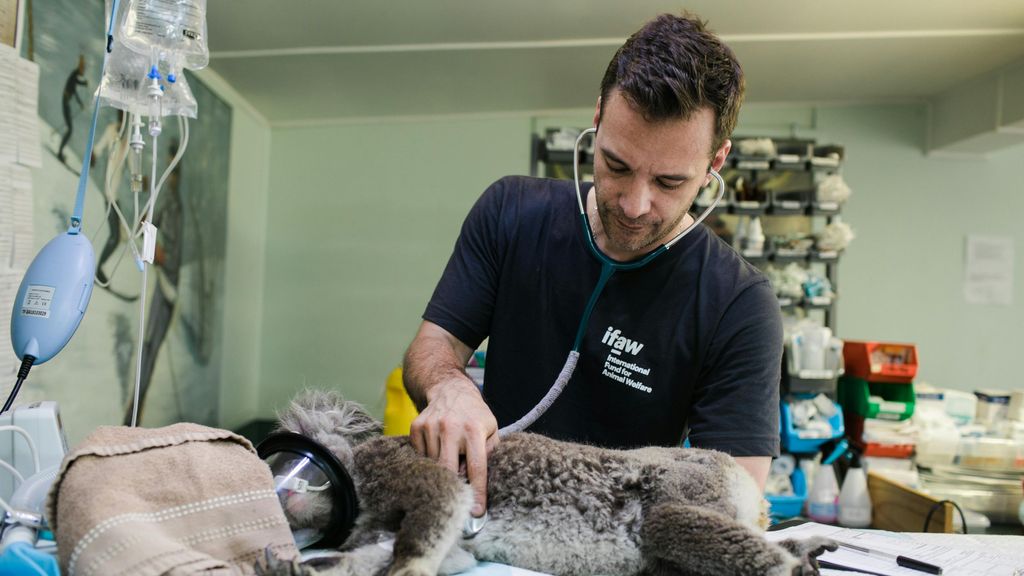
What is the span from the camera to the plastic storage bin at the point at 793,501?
3.60m

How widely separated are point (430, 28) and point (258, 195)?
79.1 inches

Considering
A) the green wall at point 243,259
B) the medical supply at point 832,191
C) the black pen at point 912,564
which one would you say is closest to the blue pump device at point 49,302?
the black pen at point 912,564

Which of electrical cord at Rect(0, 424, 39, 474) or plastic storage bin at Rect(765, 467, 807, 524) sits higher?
electrical cord at Rect(0, 424, 39, 474)

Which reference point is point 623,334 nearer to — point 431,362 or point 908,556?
point 431,362

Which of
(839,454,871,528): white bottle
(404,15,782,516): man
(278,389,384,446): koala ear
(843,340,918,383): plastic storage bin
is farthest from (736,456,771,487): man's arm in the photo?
(843,340,918,383): plastic storage bin

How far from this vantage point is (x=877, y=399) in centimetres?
374

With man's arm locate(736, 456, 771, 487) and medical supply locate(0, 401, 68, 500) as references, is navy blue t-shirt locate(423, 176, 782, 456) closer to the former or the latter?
man's arm locate(736, 456, 771, 487)

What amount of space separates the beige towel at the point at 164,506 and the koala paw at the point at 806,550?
0.59 metres

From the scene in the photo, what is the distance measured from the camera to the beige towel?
2.04 feet

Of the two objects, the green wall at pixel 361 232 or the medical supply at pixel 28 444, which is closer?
the medical supply at pixel 28 444

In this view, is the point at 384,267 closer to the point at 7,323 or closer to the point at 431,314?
the point at 7,323

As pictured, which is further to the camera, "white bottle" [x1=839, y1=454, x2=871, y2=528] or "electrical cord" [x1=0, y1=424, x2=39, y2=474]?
"white bottle" [x1=839, y1=454, x2=871, y2=528]

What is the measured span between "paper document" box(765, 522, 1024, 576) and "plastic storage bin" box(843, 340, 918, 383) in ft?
8.73

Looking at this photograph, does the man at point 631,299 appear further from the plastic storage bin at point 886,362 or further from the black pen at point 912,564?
the plastic storage bin at point 886,362
